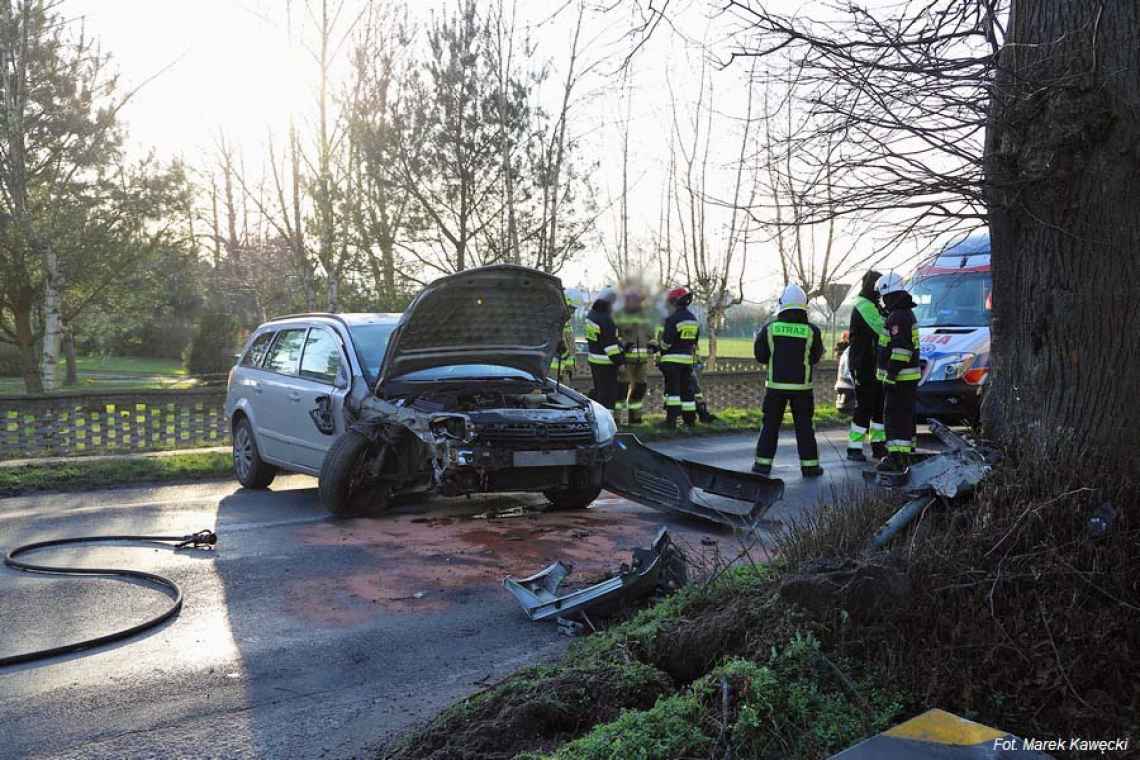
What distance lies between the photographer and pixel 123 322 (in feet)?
92.7

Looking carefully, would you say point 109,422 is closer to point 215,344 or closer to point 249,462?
point 249,462

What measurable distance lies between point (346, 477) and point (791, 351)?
4783mm

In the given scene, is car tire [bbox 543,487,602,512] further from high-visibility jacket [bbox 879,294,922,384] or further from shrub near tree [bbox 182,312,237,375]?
shrub near tree [bbox 182,312,237,375]

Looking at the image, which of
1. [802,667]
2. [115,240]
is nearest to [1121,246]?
[802,667]

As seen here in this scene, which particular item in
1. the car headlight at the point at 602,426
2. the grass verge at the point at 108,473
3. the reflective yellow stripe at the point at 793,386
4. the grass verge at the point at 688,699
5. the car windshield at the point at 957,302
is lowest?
the grass verge at the point at 108,473

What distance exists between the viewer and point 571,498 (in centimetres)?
821

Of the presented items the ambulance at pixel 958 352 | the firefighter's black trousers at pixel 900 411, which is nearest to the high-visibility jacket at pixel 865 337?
the firefighter's black trousers at pixel 900 411

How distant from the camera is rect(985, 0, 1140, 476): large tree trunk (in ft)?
12.7

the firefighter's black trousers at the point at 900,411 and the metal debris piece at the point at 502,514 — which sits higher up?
the firefighter's black trousers at the point at 900,411

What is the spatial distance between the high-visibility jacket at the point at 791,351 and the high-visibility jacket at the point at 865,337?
0.79 metres

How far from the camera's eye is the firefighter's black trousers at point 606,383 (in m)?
13.4

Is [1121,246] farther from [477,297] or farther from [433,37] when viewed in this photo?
[433,37]

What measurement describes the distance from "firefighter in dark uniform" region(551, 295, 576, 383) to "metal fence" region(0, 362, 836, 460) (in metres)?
4.81

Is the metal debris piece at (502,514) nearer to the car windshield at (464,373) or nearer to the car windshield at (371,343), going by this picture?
the car windshield at (464,373)
